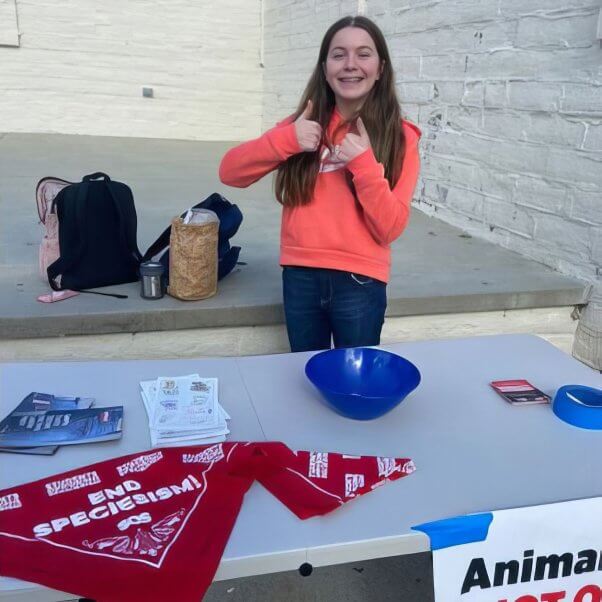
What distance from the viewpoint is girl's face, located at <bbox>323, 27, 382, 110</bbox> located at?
6.33 feet

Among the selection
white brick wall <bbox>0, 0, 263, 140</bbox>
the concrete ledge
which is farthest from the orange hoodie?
white brick wall <bbox>0, 0, 263, 140</bbox>

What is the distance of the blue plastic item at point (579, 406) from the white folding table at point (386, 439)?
25 millimetres

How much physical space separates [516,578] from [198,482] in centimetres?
62

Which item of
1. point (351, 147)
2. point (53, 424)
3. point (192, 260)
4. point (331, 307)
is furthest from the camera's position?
point (192, 260)

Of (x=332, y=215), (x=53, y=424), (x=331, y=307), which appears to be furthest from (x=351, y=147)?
(x=53, y=424)

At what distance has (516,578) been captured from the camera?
1.19 m

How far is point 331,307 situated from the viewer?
7.00 ft

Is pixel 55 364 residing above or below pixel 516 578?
above

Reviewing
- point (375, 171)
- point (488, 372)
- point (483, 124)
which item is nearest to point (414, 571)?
→ point (488, 372)

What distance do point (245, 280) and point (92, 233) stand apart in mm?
721

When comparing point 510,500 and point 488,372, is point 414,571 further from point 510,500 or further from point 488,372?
point 510,500

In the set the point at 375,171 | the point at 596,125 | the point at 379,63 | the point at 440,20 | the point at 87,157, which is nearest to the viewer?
the point at 375,171

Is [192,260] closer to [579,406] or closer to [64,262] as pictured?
[64,262]

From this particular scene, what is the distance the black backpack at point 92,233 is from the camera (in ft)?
8.37
